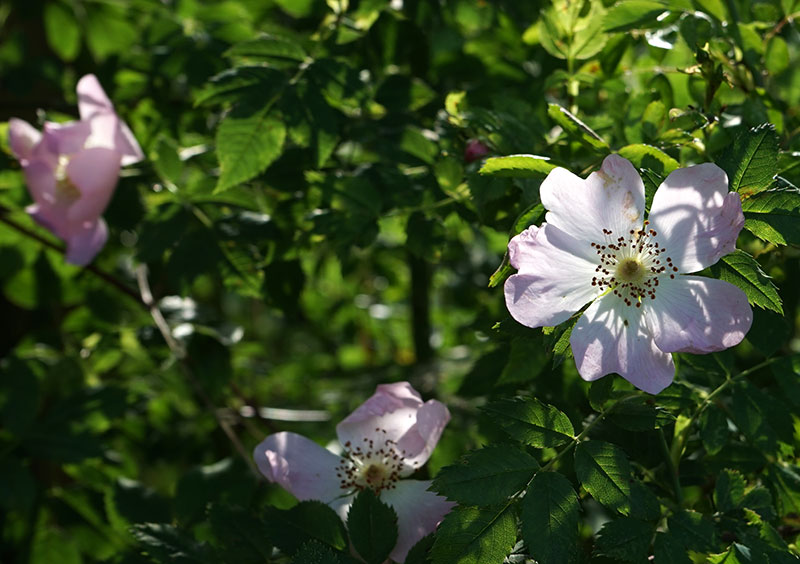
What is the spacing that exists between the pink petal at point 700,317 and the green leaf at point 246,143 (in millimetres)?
571

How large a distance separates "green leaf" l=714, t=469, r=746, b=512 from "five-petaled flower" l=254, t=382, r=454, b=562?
0.31 m

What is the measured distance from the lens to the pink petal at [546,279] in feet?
2.56

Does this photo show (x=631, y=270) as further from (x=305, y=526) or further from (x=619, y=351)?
(x=305, y=526)

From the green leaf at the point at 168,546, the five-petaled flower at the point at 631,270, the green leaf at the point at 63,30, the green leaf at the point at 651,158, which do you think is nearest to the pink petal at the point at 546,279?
the five-petaled flower at the point at 631,270

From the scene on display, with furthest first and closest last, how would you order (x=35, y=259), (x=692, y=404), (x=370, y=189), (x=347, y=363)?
(x=347, y=363) < (x=35, y=259) < (x=370, y=189) < (x=692, y=404)

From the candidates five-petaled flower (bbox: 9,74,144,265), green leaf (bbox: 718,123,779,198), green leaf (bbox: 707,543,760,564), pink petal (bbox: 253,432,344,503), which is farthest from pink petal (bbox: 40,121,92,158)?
green leaf (bbox: 707,543,760,564)

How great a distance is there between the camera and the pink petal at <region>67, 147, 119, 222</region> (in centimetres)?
119

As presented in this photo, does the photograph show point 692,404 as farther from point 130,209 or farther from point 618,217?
point 130,209

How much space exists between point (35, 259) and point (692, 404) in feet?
4.03

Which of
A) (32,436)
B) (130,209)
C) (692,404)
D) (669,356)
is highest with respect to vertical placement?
(669,356)

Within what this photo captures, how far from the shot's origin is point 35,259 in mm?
1582

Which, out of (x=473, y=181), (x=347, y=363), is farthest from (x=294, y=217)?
(x=347, y=363)

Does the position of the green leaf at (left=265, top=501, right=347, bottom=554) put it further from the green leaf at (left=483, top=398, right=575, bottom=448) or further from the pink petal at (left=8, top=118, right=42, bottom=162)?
the pink petal at (left=8, top=118, right=42, bottom=162)

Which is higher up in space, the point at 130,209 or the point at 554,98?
the point at 554,98
